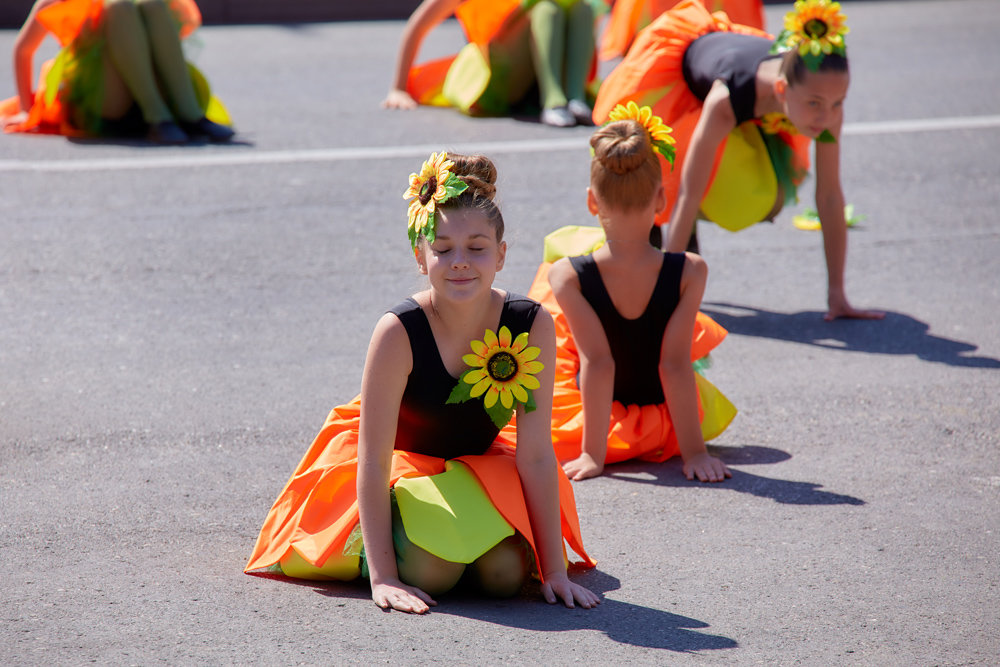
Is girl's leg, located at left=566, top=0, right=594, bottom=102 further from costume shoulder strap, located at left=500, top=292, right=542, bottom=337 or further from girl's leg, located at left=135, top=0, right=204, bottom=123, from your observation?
costume shoulder strap, located at left=500, top=292, right=542, bottom=337

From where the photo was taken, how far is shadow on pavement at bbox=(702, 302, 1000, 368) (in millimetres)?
5305

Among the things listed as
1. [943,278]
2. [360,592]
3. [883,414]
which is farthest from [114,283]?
[943,278]

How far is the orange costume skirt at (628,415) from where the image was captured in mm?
4230

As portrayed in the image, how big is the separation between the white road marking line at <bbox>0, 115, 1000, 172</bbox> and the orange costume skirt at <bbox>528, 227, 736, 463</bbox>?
364cm

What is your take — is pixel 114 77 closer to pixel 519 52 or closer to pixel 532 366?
pixel 519 52

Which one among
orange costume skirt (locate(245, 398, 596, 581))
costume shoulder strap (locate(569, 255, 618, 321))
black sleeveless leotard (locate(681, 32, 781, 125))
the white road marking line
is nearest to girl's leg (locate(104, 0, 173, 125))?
the white road marking line

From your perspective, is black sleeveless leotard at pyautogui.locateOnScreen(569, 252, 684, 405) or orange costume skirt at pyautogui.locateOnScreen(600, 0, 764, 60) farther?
orange costume skirt at pyautogui.locateOnScreen(600, 0, 764, 60)

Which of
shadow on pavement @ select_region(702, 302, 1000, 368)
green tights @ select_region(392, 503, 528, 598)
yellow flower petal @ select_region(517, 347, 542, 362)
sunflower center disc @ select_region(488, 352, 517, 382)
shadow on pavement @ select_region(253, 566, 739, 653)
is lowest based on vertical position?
shadow on pavement @ select_region(253, 566, 739, 653)

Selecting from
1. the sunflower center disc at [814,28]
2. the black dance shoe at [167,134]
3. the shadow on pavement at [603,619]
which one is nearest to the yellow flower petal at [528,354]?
the shadow on pavement at [603,619]

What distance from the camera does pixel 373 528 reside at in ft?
10.3

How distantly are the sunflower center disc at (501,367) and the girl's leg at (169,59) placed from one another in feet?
18.6

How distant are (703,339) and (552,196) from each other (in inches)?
123

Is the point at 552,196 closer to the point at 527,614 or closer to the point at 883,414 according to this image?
the point at 883,414

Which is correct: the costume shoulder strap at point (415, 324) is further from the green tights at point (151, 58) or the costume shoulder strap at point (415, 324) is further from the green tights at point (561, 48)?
the green tights at point (561, 48)
